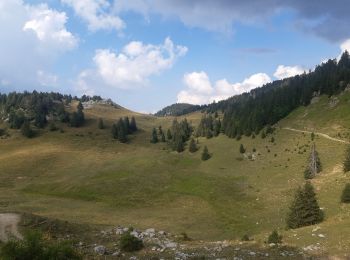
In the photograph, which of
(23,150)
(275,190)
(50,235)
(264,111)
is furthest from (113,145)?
(50,235)

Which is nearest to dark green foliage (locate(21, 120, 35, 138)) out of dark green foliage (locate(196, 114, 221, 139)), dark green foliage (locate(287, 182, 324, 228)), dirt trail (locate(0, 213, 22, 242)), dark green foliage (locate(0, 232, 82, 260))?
dark green foliage (locate(196, 114, 221, 139))

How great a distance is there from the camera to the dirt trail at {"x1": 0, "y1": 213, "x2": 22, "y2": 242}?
37.5 metres

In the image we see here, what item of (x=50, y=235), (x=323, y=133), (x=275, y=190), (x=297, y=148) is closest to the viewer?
(x=50, y=235)

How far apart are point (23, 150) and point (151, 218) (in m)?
118

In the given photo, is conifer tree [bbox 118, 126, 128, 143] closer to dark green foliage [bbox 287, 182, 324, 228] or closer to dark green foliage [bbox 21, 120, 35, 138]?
dark green foliage [bbox 21, 120, 35, 138]

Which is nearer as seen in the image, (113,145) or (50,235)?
(50,235)

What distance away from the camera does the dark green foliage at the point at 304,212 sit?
145 feet

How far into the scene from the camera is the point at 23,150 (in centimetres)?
17075

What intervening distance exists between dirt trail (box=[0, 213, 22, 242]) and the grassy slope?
20.8 metres

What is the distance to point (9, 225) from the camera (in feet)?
132

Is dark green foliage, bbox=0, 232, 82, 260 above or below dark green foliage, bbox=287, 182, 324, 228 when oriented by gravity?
above

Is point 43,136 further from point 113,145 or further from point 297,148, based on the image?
point 297,148

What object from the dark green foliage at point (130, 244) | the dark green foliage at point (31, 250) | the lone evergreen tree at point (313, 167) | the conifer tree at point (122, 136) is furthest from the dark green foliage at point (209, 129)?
the dark green foliage at point (31, 250)

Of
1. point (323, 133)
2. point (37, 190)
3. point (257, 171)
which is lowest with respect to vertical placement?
point (37, 190)
